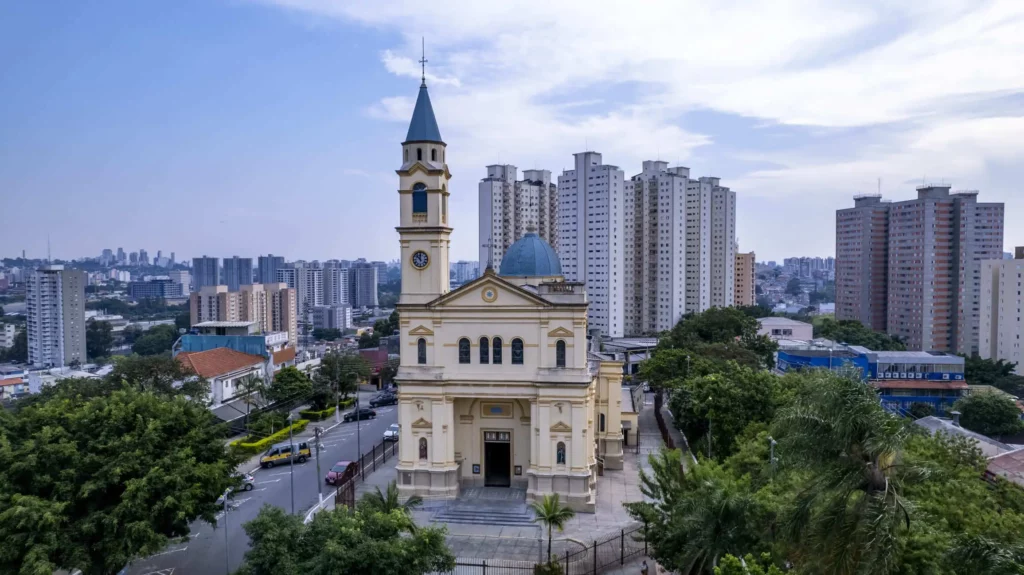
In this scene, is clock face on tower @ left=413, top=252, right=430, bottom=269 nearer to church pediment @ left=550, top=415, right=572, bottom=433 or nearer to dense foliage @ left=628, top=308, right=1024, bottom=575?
church pediment @ left=550, top=415, right=572, bottom=433

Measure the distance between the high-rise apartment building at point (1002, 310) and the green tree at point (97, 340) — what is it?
351 feet

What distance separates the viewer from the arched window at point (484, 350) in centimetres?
3089

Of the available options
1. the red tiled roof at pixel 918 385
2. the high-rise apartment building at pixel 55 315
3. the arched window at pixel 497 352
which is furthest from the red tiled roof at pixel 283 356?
the red tiled roof at pixel 918 385

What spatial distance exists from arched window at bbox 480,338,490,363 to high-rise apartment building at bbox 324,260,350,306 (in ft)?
451

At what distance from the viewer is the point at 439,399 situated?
101 ft

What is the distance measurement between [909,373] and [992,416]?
38.6 feet

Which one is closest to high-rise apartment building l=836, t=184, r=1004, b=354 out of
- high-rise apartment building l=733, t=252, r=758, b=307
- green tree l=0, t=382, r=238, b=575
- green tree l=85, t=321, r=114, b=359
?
high-rise apartment building l=733, t=252, r=758, b=307

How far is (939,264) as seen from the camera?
80562mm

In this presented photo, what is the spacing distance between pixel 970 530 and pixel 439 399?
67.0 ft

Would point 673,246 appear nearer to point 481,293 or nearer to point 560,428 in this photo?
point 481,293

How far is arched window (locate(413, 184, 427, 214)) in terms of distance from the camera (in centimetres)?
3169

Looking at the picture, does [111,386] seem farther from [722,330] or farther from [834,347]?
[834,347]

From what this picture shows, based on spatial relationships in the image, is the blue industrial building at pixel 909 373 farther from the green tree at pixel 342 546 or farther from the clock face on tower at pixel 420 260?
the green tree at pixel 342 546

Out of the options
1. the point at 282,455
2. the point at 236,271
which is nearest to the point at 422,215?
the point at 282,455
